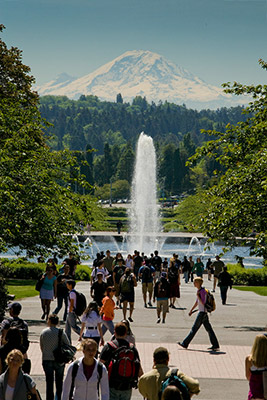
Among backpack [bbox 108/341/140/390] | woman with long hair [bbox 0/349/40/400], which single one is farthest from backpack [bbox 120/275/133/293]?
woman with long hair [bbox 0/349/40/400]

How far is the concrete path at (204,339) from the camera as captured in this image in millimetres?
11680

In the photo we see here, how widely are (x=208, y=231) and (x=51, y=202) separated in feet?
15.8

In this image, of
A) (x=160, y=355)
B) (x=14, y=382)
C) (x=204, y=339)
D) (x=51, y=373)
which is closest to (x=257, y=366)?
(x=160, y=355)

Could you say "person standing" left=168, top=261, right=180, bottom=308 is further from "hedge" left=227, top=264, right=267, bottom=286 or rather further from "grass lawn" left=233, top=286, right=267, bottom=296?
"hedge" left=227, top=264, right=267, bottom=286

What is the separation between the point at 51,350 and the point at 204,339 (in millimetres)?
6959

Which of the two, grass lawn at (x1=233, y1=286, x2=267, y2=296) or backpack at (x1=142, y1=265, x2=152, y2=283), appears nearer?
backpack at (x1=142, y1=265, x2=152, y2=283)

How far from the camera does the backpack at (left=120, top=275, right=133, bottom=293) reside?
18.4 meters

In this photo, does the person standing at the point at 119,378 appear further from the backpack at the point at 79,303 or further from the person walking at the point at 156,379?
the backpack at the point at 79,303

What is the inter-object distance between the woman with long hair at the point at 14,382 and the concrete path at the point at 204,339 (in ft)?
12.1

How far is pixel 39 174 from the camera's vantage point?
20.3 metres

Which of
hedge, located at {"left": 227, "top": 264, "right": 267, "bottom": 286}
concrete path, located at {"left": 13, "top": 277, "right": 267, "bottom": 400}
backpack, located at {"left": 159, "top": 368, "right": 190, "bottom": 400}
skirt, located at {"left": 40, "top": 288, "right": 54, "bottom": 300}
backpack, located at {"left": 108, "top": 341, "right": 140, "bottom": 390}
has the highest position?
backpack, located at {"left": 159, "top": 368, "right": 190, "bottom": 400}

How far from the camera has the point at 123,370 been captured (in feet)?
26.6

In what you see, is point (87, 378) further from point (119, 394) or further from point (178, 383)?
point (178, 383)

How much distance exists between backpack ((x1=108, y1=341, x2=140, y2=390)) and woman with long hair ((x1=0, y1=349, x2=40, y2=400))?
45.9 inches
